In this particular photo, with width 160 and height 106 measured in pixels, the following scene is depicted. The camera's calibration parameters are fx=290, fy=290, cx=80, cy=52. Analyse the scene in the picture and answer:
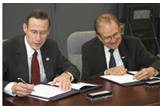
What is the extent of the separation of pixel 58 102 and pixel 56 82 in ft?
1.20

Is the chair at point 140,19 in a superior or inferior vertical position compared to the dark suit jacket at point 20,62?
superior

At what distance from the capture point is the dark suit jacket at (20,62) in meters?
2.62

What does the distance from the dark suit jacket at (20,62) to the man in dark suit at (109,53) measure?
34 centimetres

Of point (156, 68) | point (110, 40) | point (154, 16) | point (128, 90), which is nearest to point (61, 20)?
point (154, 16)

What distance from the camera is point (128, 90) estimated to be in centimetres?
236

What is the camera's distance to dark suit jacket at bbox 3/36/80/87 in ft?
8.61

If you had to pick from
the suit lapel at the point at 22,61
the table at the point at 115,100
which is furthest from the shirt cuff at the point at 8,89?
the suit lapel at the point at 22,61

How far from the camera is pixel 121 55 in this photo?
317 cm

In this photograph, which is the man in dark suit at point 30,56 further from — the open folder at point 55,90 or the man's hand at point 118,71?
the man's hand at point 118,71

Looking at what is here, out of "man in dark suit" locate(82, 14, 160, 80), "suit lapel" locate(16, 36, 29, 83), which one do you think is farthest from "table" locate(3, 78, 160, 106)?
"man in dark suit" locate(82, 14, 160, 80)

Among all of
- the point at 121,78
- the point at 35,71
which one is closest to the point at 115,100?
the point at 121,78

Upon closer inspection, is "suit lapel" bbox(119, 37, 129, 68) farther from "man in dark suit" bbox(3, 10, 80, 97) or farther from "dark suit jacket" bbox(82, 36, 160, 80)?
"man in dark suit" bbox(3, 10, 80, 97)

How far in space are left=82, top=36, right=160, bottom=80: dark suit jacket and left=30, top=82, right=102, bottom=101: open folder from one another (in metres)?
0.65

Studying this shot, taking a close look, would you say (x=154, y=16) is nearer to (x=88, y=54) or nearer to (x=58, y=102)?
(x=88, y=54)
